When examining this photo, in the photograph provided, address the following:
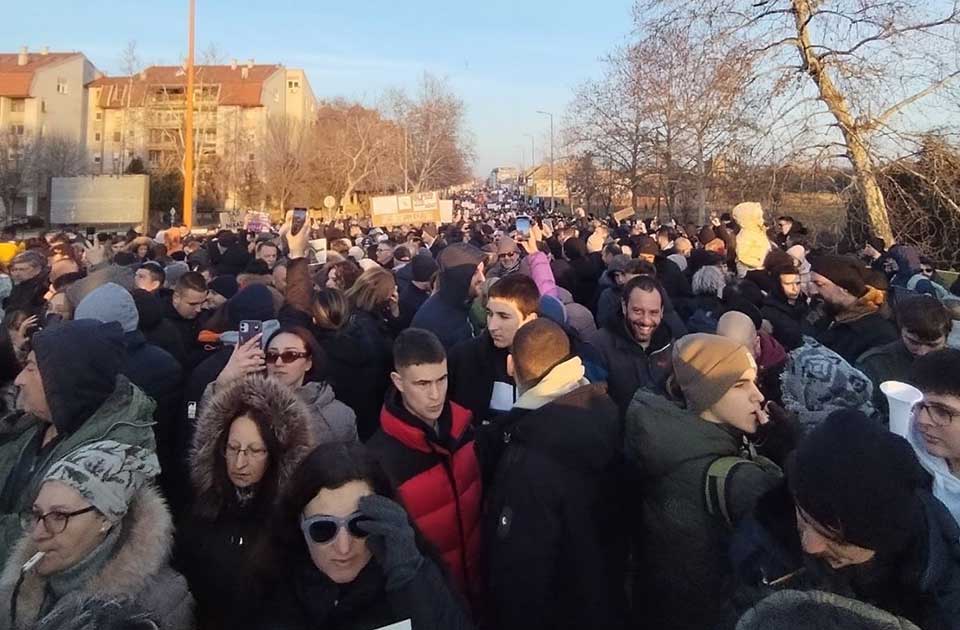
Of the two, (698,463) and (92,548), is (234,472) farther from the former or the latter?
(698,463)

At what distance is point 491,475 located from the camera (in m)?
3.37

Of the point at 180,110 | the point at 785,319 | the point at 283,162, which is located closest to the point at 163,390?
the point at 785,319

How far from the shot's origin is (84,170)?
58500 millimetres

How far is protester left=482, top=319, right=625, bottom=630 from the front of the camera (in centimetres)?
292

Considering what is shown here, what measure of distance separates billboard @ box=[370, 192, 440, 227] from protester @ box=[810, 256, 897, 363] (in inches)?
700

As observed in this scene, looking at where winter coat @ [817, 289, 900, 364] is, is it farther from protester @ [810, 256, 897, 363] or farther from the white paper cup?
the white paper cup

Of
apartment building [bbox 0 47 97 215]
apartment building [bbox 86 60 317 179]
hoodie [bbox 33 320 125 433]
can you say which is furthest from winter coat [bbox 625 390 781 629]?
apartment building [bbox 0 47 97 215]

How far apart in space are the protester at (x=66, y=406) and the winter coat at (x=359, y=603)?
1.03m

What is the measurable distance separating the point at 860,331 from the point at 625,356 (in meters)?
1.37

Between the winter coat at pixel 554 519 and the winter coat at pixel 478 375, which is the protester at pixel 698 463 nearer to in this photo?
the winter coat at pixel 554 519

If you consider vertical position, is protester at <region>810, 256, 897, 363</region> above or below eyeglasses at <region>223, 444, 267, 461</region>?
above

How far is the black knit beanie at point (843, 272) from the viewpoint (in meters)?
4.62

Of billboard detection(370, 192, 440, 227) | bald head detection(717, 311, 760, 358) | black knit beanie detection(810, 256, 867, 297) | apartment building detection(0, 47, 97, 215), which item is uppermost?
apartment building detection(0, 47, 97, 215)

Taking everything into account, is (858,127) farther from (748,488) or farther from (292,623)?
(292,623)
